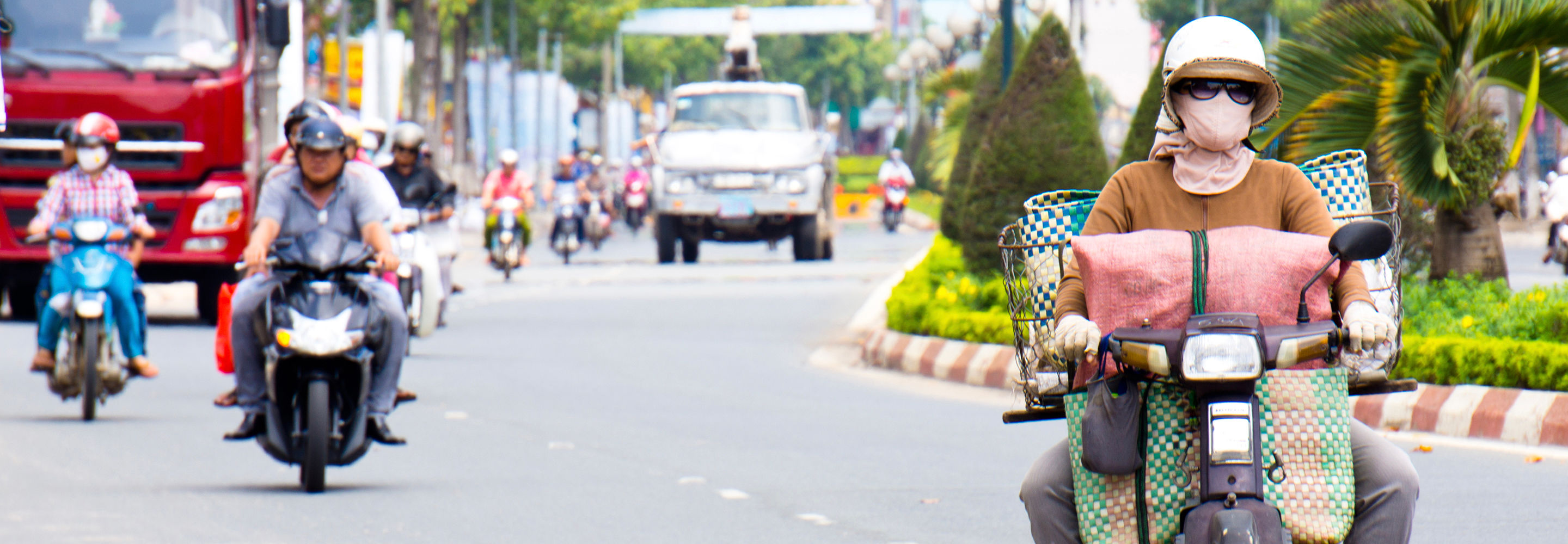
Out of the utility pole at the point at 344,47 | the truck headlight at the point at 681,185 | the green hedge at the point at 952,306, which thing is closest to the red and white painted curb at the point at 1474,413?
the green hedge at the point at 952,306

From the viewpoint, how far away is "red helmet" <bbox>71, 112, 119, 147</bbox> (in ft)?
34.5

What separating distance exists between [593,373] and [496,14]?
146 feet

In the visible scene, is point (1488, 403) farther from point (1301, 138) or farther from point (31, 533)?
point (31, 533)

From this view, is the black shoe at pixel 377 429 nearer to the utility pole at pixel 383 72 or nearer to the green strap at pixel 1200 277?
the green strap at pixel 1200 277

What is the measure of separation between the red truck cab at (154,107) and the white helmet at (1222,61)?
13072 millimetres

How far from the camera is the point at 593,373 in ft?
42.1

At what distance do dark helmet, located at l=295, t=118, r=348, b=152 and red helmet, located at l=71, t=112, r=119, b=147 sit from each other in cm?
298

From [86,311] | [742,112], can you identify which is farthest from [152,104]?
[742,112]

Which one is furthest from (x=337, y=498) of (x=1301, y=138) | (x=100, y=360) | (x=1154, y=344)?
(x=1301, y=138)

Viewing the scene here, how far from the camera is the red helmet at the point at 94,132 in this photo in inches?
414

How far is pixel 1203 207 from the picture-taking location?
12.9 feet

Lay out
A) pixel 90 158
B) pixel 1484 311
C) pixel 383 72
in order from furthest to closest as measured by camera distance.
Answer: pixel 383 72 → pixel 1484 311 → pixel 90 158

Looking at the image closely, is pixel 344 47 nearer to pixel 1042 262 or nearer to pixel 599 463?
pixel 599 463

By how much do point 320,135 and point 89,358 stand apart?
102 inches
